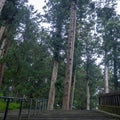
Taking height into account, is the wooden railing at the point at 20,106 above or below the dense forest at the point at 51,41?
below

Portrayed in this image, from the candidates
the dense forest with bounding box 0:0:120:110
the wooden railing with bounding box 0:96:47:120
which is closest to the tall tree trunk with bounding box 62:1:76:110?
the dense forest with bounding box 0:0:120:110

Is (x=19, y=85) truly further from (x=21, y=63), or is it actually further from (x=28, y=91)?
(x=21, y=63)

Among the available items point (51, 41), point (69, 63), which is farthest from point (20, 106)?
point (51, 41)

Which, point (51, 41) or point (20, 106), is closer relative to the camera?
point (20, 106)

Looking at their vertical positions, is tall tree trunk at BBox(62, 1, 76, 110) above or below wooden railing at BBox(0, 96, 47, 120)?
above

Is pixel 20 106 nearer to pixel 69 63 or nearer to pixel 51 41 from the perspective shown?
pixel 69 63

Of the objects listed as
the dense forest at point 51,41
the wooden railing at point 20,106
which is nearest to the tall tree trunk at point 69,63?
the dense forest at point 51,41

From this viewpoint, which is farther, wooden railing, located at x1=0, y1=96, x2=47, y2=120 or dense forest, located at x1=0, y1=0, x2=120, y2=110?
dense forest, located at x1=0, y1=0, x2=120, y2=110

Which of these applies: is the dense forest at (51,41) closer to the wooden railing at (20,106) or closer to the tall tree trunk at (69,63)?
the tall tree trunk at (69,63)

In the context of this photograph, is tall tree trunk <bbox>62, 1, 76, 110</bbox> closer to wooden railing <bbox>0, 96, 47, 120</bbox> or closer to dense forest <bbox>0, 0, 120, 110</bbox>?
dense forest <bbox>0, 0, 120, 110</bbox>

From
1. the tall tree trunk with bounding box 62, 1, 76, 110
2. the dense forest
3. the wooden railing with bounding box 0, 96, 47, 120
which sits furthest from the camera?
the dense forest

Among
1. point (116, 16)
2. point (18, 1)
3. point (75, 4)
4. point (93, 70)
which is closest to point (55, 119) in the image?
point (18, 1)

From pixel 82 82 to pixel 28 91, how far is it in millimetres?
12014

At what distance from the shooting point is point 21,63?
17594 millimetres
